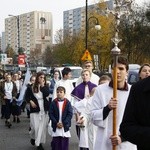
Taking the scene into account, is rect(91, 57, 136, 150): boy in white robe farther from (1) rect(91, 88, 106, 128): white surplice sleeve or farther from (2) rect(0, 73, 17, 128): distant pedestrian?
(2) rect(0, 73, 17, 128): distant pedestrian

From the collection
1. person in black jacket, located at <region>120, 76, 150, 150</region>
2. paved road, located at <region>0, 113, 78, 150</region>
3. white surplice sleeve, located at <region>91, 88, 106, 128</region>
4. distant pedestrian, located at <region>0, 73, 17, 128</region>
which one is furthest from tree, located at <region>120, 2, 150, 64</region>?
person in black jacket, located at <region>120, 76, 150, 150</region>

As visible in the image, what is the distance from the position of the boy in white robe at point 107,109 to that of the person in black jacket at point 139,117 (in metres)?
1.89

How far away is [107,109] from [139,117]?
200cm

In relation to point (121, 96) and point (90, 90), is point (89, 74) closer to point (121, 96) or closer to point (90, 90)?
point (90, 90)

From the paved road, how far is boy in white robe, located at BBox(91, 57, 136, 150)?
16.8 feet

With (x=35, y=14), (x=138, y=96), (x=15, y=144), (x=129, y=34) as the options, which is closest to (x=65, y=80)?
(x=15, y=144)

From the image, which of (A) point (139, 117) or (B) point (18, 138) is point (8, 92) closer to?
(B) point (18, 138)

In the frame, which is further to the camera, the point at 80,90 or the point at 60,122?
the point at 60,122

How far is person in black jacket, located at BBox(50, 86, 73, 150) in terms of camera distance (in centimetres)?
866

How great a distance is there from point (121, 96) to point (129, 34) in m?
45.7

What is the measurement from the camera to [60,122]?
868 cm

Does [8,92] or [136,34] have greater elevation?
[136,34]

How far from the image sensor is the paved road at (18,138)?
10.1 meters

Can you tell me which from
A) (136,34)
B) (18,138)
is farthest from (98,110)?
(136,34)
